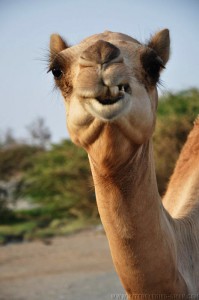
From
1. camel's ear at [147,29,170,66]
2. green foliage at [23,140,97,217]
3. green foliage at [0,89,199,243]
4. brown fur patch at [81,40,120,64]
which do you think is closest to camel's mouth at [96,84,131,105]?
brown fur patch at [81,40,120,64]

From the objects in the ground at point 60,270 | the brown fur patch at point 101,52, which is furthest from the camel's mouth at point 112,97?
the ground at point 60,270

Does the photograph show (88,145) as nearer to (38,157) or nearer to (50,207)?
(50,207)

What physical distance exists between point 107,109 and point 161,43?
3.20 ft

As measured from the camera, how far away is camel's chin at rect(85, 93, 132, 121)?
7.73 feet

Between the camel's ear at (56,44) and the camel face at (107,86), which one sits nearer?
the camel face at (107,86)

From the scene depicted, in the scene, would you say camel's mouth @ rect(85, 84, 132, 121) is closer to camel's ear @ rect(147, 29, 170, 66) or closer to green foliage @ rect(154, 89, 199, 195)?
camel's ear @ rect(147, 29, 170, 66)

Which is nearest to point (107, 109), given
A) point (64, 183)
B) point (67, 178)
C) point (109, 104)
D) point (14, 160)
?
point (109, 104)

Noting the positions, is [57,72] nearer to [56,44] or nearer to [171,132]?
[56,44]

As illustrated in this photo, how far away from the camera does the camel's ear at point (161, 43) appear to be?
316 centimetres

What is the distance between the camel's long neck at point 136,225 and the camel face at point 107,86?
245 millimetres

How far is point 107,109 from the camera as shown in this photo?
2.36 meters

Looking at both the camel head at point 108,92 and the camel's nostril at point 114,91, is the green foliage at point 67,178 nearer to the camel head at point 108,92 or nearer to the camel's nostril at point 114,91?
the camel head at point 108,92

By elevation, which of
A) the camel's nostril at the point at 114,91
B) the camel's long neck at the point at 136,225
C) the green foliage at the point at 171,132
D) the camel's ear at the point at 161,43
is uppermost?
the camel's ear at the point at 161,43

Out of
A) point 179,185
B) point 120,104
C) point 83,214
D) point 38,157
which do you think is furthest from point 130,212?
point 38,157
